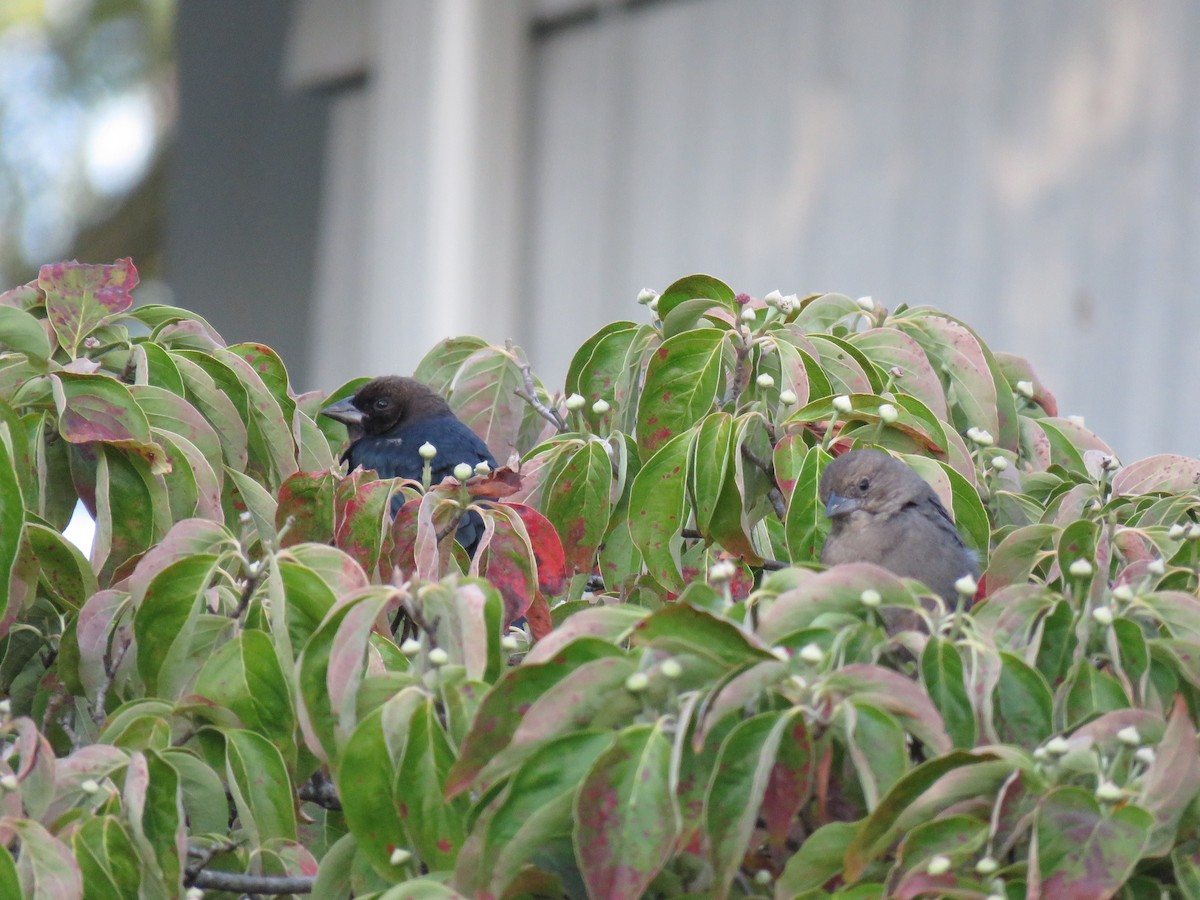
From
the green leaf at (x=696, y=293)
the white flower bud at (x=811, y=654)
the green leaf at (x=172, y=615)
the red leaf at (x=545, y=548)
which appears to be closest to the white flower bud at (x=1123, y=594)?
the white flower bud at (x=811, y=654)

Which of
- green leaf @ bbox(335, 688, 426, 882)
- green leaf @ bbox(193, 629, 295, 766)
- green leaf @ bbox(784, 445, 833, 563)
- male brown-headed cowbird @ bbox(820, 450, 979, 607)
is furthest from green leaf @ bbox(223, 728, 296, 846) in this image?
male brown-headed cowbird @ bbox(820, 450, 979, 607)

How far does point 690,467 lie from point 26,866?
3.02 ft

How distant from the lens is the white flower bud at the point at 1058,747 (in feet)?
4.53

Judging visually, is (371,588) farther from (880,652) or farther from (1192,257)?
(1192,257)

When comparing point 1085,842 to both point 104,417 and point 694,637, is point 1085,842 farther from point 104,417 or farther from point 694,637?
point 104,417

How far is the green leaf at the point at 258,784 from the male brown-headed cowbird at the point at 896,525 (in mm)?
1261

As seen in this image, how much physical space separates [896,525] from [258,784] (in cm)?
142

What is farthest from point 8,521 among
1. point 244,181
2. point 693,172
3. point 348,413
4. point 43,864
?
point 244,181

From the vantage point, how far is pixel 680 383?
2.21 metres

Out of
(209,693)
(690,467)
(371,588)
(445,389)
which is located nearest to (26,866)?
(209,693)

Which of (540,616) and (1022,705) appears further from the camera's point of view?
(540,616)

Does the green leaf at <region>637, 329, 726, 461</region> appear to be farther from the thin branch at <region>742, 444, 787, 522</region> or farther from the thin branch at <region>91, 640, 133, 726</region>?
the thin branch at <region>91, 640, 133, 726</region>

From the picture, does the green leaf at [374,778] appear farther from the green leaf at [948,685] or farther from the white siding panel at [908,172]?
the white siding panel at [908,172]

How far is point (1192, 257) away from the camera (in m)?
5.50
